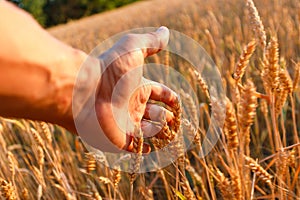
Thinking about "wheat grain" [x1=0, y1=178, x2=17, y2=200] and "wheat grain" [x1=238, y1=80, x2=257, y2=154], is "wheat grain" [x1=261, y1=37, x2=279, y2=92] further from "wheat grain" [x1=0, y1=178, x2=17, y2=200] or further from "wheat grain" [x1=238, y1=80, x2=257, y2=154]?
"wheat grain" [x1=0, y1=178, x2=17, y2=200]

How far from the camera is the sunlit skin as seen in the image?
717 millimetres

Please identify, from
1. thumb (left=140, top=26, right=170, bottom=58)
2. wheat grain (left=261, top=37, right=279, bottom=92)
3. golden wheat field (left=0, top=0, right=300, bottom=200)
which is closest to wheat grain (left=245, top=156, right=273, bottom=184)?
golden wheat field (left=0, top=0, right=300, bottom=200)

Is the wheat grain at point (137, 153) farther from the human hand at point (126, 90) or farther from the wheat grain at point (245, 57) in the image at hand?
the wheat grain at point (245, 57)

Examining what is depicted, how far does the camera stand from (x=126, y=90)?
958 millimetres

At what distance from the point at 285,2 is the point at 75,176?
2.73m

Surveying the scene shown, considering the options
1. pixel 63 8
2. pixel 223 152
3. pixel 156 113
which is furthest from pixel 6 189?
pixel 63 8

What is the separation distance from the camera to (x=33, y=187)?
1749 millimetres

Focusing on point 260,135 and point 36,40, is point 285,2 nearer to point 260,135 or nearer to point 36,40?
point 260,135

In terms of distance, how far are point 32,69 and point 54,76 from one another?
0.06m

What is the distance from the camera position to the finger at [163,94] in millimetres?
1034

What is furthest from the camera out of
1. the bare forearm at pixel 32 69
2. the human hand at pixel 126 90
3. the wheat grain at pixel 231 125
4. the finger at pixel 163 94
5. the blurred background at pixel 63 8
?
the blurred background at pixel 63 8

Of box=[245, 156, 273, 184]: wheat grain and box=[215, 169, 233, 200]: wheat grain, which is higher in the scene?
box=[245, 156, 273, 184]: wheat grain

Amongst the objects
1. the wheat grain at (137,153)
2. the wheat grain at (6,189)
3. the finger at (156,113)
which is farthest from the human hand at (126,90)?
the wheat grain at (6,189)

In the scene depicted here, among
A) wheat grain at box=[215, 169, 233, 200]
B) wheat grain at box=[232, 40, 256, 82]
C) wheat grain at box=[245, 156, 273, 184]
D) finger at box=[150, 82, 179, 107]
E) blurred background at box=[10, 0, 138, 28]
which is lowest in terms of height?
blurred background at box=[10, 0, 138, 28]
